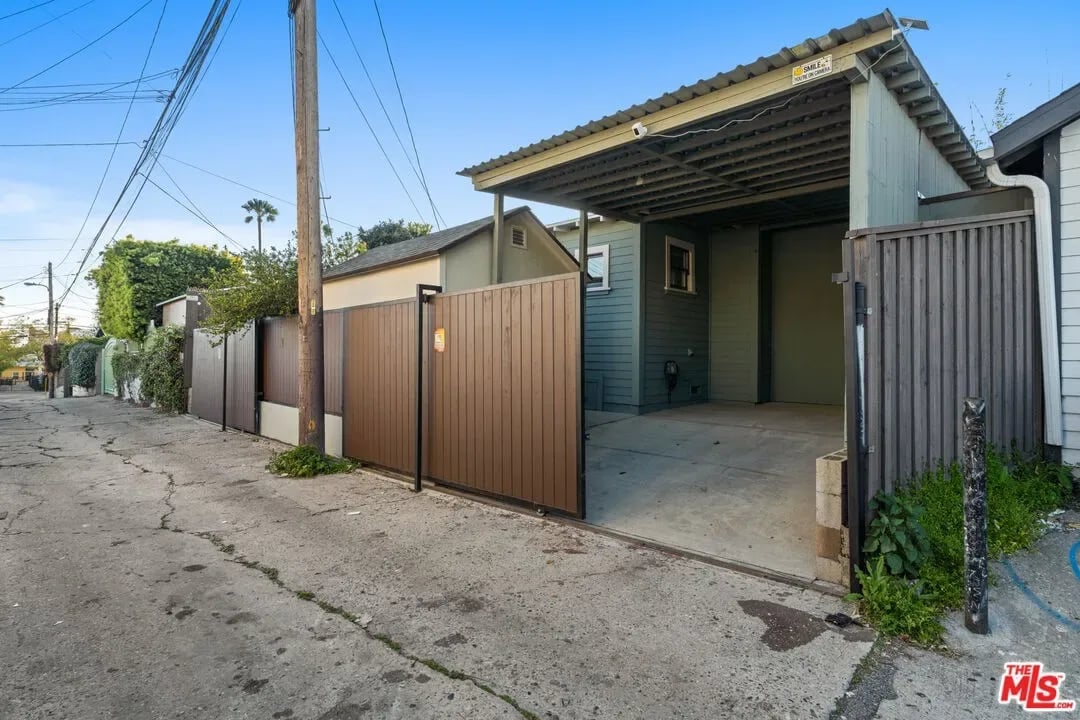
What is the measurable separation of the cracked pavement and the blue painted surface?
3.09ft

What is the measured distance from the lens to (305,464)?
634 centimetres

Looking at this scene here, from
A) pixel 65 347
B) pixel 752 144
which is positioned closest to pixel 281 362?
pixel 752 144

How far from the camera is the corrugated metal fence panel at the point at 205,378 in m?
10.8

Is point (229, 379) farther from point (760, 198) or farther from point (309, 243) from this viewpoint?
point (760, 198)

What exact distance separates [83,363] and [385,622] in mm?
26266

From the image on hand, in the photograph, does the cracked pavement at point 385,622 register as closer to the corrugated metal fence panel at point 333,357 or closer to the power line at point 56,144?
the corrugated metal fence panel at point 333,357

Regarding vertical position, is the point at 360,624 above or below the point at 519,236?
below

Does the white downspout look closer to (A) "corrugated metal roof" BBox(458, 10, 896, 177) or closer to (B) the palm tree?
(A) "corrugated metal roof" BBox(458, 10, 896, 177)

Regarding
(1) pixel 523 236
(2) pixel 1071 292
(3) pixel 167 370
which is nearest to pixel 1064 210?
(2) pixel 1071 292

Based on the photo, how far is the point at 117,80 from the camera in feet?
31.6

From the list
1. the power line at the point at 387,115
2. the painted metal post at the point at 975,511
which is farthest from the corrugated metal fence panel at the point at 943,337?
the power line at the point at 387,115

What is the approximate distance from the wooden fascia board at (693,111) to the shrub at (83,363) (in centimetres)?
2327

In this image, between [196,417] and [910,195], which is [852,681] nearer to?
[910,195]

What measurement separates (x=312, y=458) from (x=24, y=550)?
2.78m
